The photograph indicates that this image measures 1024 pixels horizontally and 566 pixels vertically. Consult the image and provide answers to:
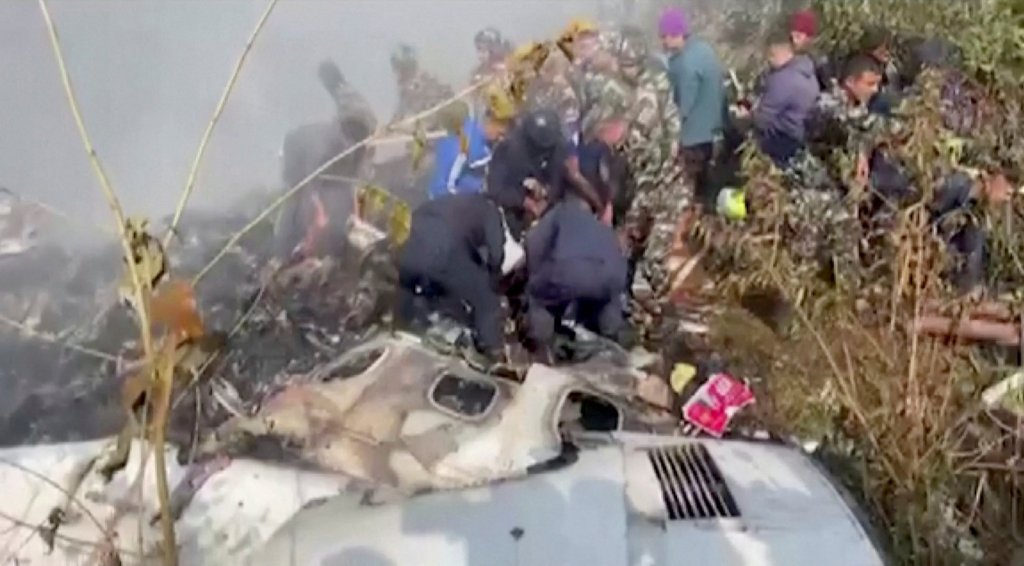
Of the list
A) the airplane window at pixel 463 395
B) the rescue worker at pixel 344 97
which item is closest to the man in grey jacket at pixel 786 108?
the rescue worker at pixel 344 97

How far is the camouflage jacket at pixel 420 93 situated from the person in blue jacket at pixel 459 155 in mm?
595

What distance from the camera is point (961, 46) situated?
7488 mm

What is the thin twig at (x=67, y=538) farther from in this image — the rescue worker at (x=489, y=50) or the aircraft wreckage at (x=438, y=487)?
the rescue worker at (x=489, y=50)

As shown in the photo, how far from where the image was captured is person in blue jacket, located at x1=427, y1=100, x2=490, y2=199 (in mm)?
7184

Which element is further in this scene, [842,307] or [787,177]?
[787,177]

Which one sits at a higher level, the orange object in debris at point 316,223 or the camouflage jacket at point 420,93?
the camouflage jacket at point 420,93

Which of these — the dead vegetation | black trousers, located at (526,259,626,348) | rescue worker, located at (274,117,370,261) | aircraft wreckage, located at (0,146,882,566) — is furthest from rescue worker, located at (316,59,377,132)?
aircraft wreckage, located at (0,146,882,566)

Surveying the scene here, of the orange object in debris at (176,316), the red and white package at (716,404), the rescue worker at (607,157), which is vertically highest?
the orange object in debris at (176,316)

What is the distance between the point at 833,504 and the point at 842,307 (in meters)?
2.39

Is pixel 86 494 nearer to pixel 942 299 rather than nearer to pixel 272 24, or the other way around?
pixel 942 299

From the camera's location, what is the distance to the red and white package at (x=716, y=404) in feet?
16.6

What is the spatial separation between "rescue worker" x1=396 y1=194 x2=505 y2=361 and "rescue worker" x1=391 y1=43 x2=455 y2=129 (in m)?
1.58

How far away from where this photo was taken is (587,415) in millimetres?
4273

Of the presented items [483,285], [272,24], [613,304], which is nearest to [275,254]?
[483,285]
